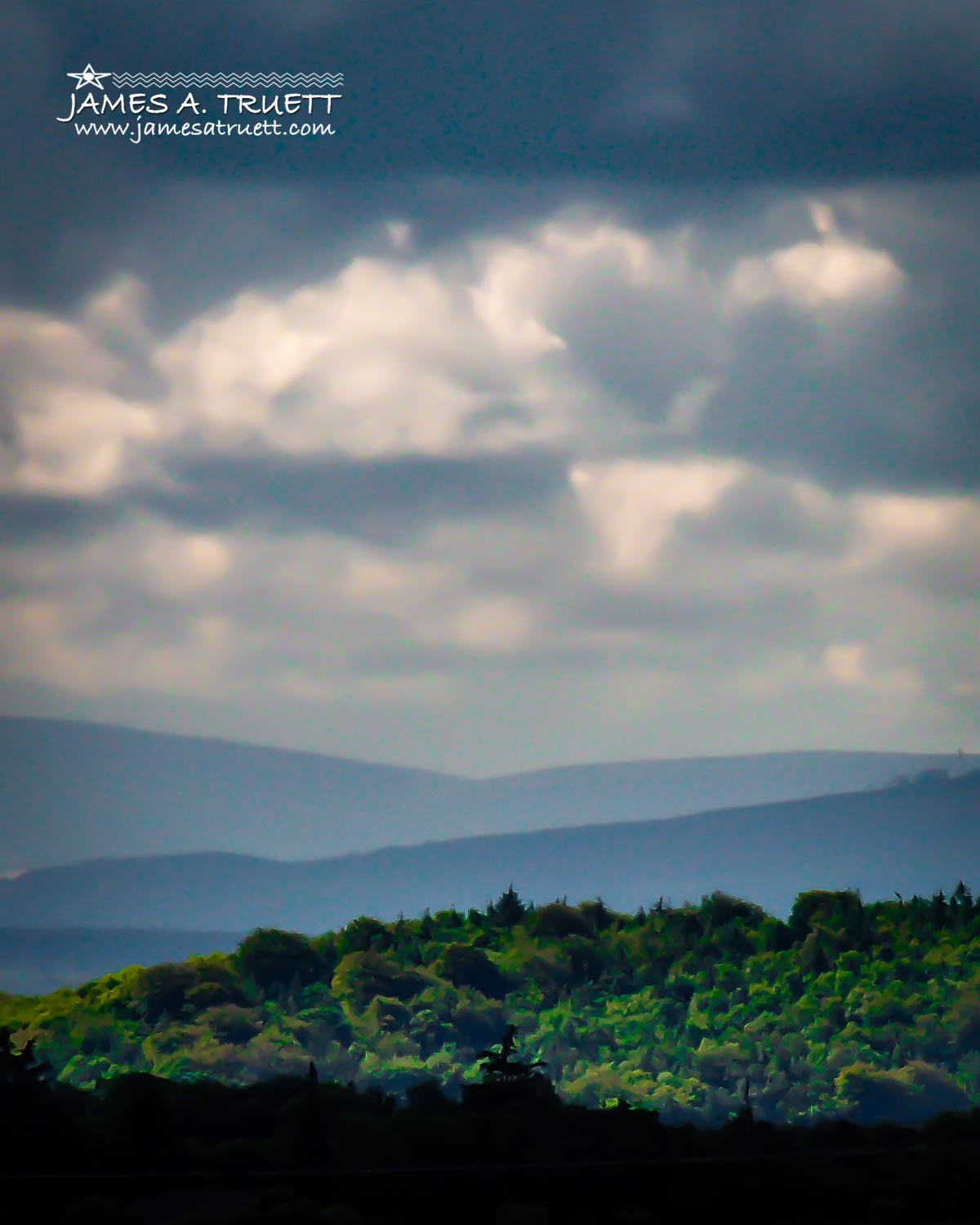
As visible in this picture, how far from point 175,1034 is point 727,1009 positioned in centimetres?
1997

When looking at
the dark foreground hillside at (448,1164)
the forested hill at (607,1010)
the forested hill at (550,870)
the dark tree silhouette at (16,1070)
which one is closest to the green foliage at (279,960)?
the forested hill at (607,1010)

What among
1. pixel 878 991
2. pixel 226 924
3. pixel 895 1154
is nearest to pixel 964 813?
pixel 226 924

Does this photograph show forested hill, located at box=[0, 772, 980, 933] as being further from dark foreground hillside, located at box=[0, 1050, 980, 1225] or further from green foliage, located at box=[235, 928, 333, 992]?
dark foreground hillside, located at box=[0, 1050, 980, 1225]

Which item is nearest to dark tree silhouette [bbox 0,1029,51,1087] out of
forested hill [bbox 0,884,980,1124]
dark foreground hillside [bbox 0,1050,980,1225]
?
dark foreground hillside [bbox 0,1050,980,1225]

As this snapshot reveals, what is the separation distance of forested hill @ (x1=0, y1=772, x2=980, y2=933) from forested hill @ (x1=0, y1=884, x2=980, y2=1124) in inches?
2557

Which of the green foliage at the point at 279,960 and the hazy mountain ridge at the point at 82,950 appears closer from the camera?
the green foliage at the point at 279,960

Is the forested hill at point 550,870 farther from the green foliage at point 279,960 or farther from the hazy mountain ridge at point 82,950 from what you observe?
the green foliage at point 279,960

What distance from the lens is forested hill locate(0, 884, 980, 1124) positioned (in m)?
53.8

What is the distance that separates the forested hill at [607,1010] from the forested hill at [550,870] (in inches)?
2557

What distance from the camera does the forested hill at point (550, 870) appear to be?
427 ft

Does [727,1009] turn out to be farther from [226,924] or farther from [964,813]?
[226,924]

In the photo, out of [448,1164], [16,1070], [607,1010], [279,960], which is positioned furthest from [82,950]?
[448,1164]

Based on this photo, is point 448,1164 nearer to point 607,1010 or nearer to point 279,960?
point 607,1010

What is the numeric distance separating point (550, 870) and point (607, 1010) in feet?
274
